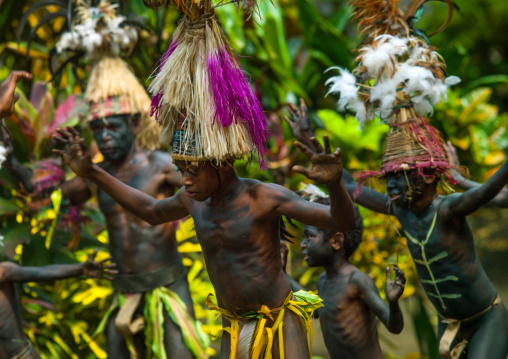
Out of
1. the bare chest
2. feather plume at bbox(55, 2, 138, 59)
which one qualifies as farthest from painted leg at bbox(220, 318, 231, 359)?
feather plume at bbox(55, 2, 138, 59)

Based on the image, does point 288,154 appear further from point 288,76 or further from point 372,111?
point 372,111

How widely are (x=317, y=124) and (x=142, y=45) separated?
1.72 metres

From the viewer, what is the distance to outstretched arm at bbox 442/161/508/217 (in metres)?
2.88

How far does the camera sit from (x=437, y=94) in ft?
11.0

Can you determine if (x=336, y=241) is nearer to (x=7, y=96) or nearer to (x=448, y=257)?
(x=448, y=257)

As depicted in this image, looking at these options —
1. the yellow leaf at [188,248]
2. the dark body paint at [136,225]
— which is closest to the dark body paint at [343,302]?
the dark body paint at [136,225]

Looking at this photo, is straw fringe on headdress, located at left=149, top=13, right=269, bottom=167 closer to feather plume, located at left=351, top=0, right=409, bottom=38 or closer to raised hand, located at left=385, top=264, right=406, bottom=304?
raised hand, located at left=385, top=264, right=406, bottom=304

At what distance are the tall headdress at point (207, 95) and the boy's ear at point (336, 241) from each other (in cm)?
82

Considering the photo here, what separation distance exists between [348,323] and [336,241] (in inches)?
16.9

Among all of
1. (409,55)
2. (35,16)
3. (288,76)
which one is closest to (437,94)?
(409,55)

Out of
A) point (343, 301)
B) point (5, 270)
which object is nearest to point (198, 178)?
point (343, 301)

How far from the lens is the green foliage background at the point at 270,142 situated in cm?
480

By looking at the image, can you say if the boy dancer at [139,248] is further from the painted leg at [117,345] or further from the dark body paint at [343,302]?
the dark body paint at [343,302]

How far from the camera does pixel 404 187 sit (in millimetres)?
3244
